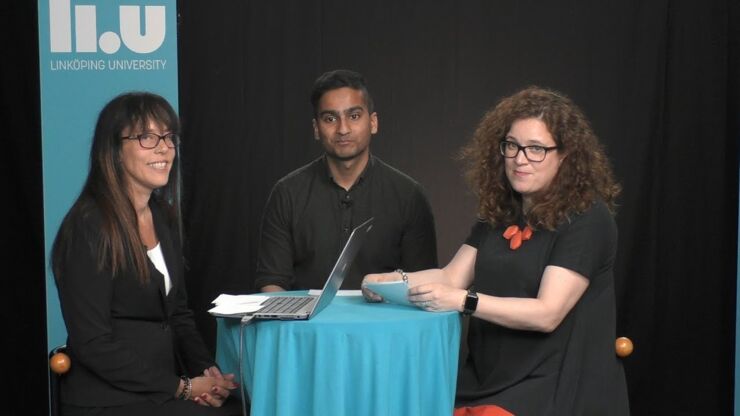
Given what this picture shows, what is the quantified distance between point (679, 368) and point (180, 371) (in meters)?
2.80

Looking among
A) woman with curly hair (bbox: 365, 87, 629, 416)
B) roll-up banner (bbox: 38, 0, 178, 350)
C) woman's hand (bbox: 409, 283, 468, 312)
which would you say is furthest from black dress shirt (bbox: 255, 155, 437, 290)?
woman's hand (bbox: 409, 283, 468, 312)

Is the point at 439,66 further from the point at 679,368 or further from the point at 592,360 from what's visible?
the point at 592,360

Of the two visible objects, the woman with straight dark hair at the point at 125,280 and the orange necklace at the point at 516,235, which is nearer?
the woman with straight dark hair at the point at 125,280

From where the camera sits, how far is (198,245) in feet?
15.6

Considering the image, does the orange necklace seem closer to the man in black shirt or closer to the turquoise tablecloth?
the turquoise tablecloth

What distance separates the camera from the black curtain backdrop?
15.2ft

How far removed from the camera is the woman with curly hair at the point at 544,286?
2693 millimetres

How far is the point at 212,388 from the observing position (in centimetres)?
284

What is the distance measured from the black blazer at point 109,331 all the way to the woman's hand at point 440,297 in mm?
757

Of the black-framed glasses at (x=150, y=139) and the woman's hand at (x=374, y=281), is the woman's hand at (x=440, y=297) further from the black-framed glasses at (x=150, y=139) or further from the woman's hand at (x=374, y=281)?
the black-framed glasses at (x=150, y=139)

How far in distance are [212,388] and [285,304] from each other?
1.17ft

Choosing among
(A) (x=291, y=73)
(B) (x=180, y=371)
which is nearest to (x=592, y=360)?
(B) (x=180, y=371)

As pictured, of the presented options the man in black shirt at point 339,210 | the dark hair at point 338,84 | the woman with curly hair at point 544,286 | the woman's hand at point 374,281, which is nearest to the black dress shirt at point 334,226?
the man in black shirt at point 339,210

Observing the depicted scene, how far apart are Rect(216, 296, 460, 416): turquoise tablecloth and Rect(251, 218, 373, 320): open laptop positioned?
28 millimetres
